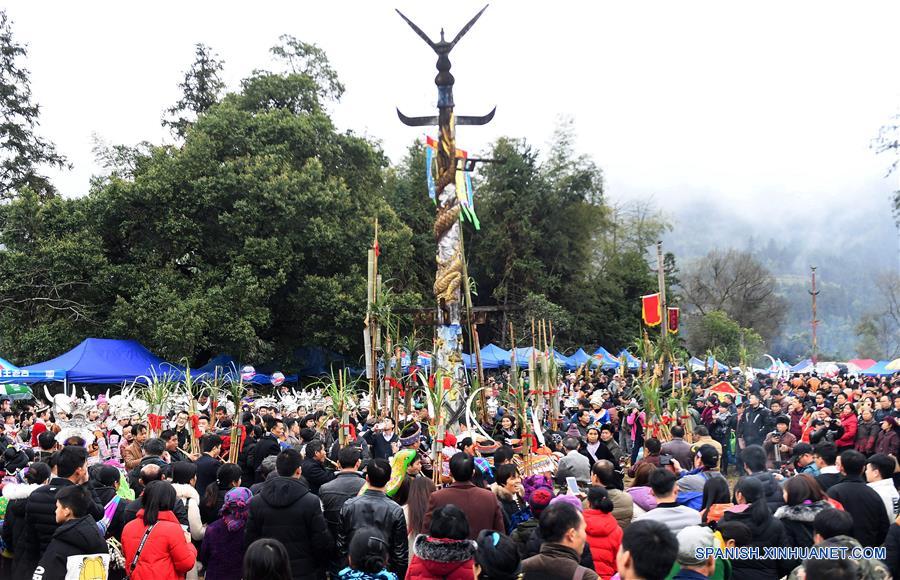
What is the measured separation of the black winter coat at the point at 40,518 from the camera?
4672 millimetres

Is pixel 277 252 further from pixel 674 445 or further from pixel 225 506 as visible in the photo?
pixel 225 506

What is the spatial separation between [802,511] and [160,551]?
134 inches

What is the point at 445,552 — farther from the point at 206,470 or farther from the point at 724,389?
the point at 724,389

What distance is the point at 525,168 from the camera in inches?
1309

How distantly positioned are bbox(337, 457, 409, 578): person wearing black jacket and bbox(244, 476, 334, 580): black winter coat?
12 centimetres

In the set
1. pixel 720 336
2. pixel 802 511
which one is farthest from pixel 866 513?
pixel 720 336

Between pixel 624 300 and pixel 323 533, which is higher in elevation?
pixel 624 300

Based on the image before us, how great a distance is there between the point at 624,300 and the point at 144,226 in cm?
2020

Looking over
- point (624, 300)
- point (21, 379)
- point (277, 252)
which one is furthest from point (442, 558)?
point (624, 300)

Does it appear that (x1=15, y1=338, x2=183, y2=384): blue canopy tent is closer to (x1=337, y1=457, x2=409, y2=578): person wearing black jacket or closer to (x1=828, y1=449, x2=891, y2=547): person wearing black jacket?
(x1=337, y1=457, x2=409, y2=578): person wearing black jacket

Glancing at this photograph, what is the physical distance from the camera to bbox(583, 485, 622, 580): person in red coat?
4227 mm

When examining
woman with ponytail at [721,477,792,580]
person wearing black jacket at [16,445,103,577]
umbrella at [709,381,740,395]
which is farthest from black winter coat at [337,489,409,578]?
umbrella at [709,381,740,395]

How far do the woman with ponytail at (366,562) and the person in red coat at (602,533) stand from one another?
1.08m

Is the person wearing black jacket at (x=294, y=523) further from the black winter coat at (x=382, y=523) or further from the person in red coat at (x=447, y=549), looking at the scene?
the person in red coat at (x=447, y=549)
